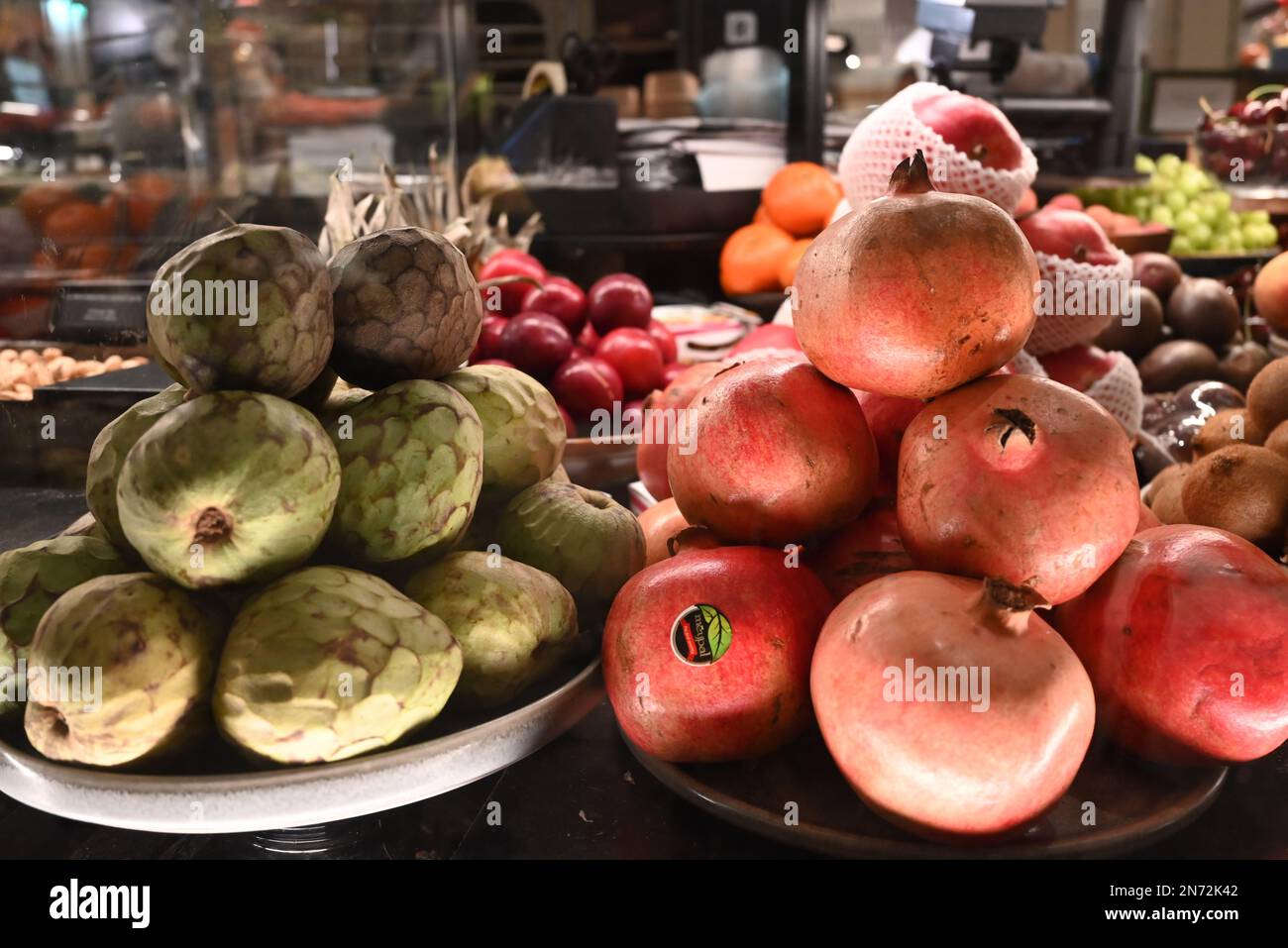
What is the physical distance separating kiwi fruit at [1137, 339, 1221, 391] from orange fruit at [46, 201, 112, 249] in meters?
2.82

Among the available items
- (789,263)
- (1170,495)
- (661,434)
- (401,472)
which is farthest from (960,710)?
(789,263)

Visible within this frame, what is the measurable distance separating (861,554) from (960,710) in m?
0.28

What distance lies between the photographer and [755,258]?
359cm

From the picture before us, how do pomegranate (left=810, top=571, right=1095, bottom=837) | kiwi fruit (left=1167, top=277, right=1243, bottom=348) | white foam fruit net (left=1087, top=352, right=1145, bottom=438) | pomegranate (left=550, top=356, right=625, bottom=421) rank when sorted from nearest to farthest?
1. pomegranate (left=810, top=571, right=1095, bottom=837)
2. white foam fruit net (left=1087, top=352, right=1145, bottom=438)
3. pomegranate (left=550, top=356, right=625, bottom=421)
4. kiwi fruit (left=1167, top=277, right=1243, bottom=348)

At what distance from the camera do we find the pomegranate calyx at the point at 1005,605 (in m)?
0.77

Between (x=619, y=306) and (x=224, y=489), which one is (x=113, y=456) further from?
(x=619, y=306)

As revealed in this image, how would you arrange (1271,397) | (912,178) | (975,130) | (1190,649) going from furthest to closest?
(975,130)
(1271,397)
(912,178)
(1190,649)

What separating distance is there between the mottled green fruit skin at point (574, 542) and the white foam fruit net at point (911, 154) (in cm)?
75

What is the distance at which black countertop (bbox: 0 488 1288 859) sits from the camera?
0.88 meters

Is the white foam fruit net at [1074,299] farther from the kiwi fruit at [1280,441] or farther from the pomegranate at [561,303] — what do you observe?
the pomegranate at [561,303]

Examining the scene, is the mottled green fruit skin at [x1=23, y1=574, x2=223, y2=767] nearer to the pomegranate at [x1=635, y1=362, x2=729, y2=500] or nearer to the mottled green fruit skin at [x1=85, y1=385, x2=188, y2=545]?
the mottled green fruit skin at [x1=85, y1=385, x2=188, y2=545]

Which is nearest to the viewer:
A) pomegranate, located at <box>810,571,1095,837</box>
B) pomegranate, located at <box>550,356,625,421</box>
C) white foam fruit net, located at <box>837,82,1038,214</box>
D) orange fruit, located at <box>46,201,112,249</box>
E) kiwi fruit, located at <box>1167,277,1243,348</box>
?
pomegranate, located at <box>810,571,1095,837</box>

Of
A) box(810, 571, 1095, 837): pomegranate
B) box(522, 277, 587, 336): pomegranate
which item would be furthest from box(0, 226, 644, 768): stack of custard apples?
box(522, 277, 587, 336): pomegranate
